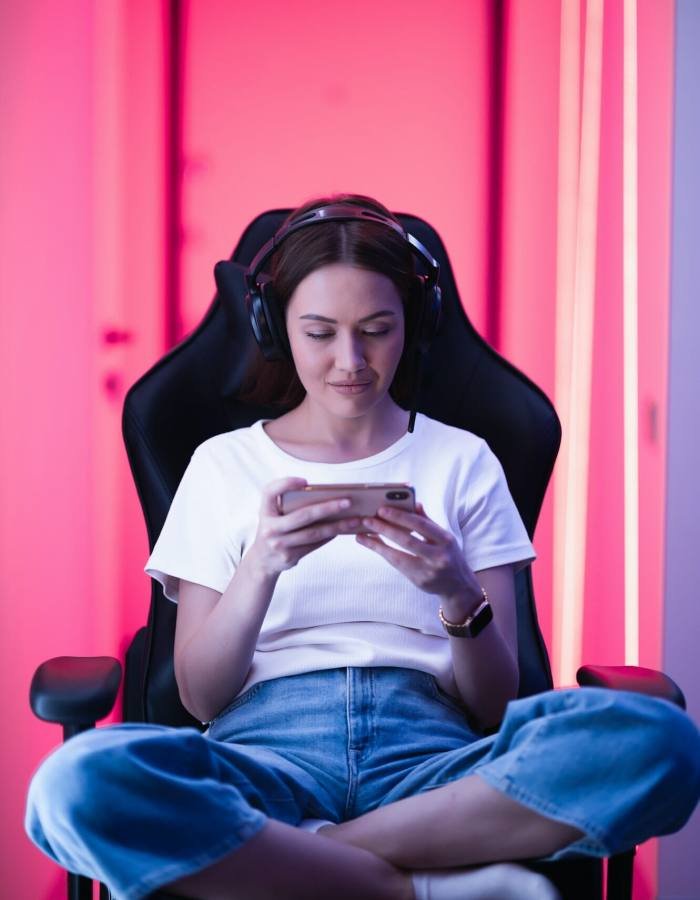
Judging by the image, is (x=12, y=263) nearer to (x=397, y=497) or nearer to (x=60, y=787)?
(x=397, y=497)

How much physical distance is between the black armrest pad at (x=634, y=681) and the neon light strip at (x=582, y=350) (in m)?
0.95

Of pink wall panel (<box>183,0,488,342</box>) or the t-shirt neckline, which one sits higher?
pink wall panel (<box>183,0,488,342</box>)

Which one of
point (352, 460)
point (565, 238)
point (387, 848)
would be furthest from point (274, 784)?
point (565, 238)

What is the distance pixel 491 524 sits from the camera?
1.34 metres

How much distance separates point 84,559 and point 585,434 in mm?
1049

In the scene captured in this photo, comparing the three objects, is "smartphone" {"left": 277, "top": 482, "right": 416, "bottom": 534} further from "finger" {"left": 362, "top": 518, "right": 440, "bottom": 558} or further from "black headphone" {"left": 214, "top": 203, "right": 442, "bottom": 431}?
"black headphone" {"left": 214, "top": 203, "right": 442, "bottom": 431}

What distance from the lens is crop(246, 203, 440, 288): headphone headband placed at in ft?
4.13

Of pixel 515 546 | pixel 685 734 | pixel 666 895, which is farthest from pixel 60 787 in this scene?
pixel 666 895

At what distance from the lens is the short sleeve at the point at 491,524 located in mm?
1317

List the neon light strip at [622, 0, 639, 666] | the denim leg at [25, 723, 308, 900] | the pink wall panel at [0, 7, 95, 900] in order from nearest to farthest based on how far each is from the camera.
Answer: the denim leg at [25, 723, 308, 900], the pink wall panel at [0, 7, 95, 900], the neon light strip at [622, 0, 639, 666]

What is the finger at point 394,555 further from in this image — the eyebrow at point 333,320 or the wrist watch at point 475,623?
the eyebrow at point 333,320

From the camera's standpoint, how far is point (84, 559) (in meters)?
2.06

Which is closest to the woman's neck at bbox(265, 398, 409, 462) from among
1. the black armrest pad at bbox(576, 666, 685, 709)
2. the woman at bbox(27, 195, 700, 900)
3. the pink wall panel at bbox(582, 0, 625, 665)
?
the woman at bbox(27, 195, 700, 900)

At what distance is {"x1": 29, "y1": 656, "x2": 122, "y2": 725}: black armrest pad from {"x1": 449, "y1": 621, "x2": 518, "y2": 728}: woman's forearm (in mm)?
405
